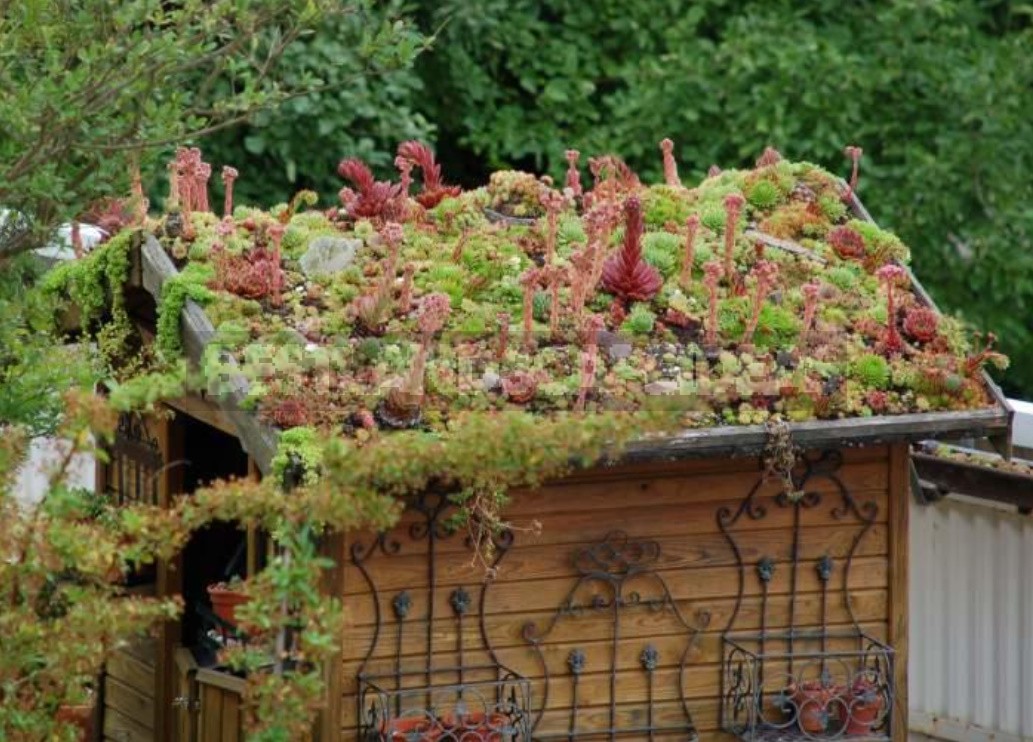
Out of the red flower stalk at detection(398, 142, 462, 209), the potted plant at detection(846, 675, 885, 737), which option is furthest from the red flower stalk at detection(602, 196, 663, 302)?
the potted plant at detection(846, 675, 885, 737)

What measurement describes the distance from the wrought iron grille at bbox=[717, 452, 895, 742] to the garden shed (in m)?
0.01

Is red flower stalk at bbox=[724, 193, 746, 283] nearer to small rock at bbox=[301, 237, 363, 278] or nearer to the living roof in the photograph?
the living roof

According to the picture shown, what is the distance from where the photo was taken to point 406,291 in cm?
793

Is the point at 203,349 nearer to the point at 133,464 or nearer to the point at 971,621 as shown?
the point at 133,464

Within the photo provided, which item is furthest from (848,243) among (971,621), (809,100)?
(809,100)

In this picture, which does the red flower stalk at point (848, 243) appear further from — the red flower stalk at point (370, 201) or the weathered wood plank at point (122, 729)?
the weathered wood plank at point (122, 729)

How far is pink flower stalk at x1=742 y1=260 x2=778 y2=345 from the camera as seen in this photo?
7797 mm

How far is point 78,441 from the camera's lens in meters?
5.73

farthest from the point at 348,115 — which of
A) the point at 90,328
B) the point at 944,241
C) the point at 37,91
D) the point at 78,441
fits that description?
the point at 78,441

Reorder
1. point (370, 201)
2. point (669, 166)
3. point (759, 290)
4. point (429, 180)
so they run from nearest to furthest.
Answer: point (759, 290), point (370, 201), point (429, 180), point (669, 166)

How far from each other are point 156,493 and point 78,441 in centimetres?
359

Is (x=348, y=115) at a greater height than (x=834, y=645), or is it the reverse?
(x=348, y=115)

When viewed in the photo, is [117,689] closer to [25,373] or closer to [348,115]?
[25,373]

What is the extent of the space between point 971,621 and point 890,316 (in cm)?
250
